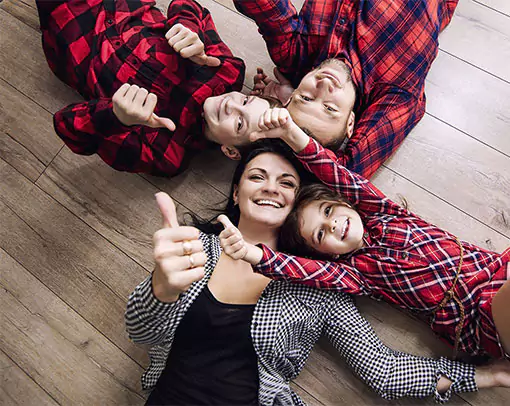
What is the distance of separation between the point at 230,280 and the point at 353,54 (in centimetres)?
70

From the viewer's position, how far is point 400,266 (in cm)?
108

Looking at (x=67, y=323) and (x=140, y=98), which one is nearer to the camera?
(x=140, y=98)

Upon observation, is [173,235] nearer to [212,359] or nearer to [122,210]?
[212,359]

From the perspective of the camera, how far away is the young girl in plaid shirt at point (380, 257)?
105cm

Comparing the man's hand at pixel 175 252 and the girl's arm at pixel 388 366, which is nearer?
the man's hand at pixel 175 252

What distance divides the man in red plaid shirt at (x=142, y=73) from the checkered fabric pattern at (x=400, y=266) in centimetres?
32

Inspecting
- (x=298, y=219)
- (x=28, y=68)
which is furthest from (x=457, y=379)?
(x=28, y=68)

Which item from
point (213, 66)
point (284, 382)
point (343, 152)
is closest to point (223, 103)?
point (213, 66)

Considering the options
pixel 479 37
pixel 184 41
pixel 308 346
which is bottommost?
pixel 308 346

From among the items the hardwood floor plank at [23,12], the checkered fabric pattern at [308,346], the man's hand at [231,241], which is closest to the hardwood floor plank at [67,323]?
the checkered fabric pattern at [308,346]

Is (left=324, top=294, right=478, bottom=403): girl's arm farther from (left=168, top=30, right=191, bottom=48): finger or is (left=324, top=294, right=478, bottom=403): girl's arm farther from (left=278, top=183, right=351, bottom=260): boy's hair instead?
(left=168, top=30, right=191, bottom=48): finger

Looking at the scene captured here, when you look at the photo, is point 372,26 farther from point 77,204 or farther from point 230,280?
point 77,204

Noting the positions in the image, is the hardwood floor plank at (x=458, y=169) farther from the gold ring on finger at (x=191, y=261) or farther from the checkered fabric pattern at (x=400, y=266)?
the gold ring on finger at (x=191, y=261)

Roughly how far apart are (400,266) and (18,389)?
1.07 m
